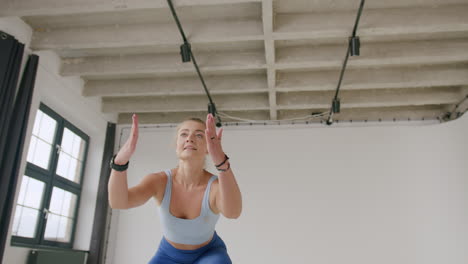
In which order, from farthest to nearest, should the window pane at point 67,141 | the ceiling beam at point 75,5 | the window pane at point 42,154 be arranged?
the window pane at point 67,141
the window pane at point 42,154
the ceiling beam at point 75,5

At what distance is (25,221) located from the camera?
4.43 meters

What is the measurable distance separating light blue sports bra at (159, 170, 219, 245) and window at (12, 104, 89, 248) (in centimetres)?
323

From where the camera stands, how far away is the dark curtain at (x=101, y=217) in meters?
5.39

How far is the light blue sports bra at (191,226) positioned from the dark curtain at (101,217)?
4.09 metres

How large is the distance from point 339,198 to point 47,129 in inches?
166

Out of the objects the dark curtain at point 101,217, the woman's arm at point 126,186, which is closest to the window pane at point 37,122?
the dark curtain at point 101,217

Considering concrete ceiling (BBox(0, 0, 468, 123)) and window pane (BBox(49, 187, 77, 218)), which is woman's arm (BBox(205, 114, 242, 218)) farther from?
window pane (BBox(49, 187, 77, 218))

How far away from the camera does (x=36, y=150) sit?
15.2 feet

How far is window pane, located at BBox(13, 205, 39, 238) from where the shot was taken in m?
4.28

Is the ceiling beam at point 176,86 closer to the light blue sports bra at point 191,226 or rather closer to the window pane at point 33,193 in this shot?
the window pane at point 33,193

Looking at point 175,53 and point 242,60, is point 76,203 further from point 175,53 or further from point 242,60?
point 242,60

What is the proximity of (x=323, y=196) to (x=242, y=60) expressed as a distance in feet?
8.08

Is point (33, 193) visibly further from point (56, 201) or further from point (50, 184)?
point (56, 201)


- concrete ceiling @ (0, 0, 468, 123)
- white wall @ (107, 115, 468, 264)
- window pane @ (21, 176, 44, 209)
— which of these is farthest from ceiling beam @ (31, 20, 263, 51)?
white wall @ (107, 115, 468, 264)
